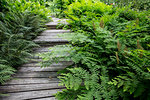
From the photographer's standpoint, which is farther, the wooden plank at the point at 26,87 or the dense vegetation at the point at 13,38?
the dense vegetation at the point at 13,38

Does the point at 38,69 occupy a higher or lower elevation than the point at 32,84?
higher

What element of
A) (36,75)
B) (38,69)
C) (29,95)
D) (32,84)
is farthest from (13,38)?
(29,95)

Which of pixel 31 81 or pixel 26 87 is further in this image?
pixel 31 81

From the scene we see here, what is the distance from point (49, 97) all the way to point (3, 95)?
598 mm

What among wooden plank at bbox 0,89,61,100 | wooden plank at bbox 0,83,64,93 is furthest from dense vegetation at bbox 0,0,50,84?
wooden plank at bbox 0,89,61,100

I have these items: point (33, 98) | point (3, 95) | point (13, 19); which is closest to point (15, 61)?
point (3, 95)

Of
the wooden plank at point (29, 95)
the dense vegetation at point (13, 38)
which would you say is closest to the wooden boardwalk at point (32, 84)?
the wooden plank at point (29, 95)

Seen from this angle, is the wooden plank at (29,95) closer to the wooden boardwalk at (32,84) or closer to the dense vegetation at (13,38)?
the wooden boardwalk at (32,84)

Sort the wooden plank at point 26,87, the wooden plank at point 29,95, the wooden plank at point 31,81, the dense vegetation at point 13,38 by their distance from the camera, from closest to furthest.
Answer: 1. the wooden plank at point 29,95
2. the wooden plank at point 26,87
3. the wooden plank at point 31,81
4. the dense vegetation at point 13,38

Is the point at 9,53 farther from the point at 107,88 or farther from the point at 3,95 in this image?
the point at 107,88

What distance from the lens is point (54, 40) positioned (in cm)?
287

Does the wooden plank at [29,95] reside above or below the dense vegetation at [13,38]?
below

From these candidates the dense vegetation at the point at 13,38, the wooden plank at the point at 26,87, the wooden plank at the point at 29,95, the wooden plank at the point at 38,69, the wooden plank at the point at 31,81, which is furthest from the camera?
the wooden plank at the point at 38,69

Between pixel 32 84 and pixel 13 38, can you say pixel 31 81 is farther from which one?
pixel 13 38
